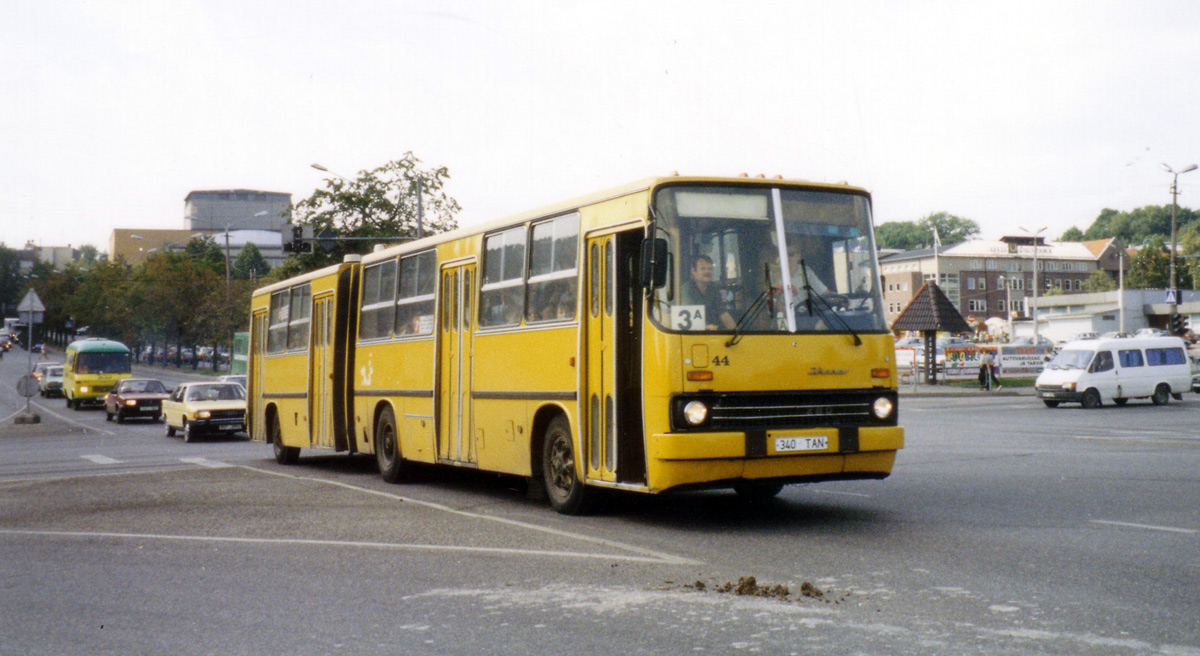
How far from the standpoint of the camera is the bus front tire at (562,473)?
37.0 feet

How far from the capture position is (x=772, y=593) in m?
7.20

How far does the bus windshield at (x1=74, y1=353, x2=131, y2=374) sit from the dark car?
1114 centimetres

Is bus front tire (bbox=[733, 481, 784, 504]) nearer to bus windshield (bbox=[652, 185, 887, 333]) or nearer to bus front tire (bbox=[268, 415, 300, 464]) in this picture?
bus windshield (bbox=[652, 185, 887, 333])

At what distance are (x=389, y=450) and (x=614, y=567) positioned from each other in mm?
8186

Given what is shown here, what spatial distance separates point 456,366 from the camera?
45.5ft

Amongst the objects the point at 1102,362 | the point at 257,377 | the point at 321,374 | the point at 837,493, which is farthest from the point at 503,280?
the point at 1102,362

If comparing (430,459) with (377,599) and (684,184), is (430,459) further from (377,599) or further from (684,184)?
(377,599)

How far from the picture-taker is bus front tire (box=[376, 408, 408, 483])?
15695 mm

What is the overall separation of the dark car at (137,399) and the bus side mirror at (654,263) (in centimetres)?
3465

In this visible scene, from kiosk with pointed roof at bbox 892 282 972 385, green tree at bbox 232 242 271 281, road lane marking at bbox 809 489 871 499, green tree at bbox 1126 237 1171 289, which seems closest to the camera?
road lane marking at bbox 809 489 871 499

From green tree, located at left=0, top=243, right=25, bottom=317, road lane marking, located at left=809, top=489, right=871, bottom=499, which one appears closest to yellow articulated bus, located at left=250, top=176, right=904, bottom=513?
road lane marking, located at left=809, top=489, right=871, bottom=499

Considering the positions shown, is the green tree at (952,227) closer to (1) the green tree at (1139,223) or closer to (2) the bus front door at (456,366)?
(1) the green tree at (1139,223)

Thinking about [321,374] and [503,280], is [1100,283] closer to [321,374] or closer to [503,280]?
[321,374]

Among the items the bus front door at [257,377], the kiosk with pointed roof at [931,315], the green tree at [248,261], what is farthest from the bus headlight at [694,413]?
the green tree at [248,261]
